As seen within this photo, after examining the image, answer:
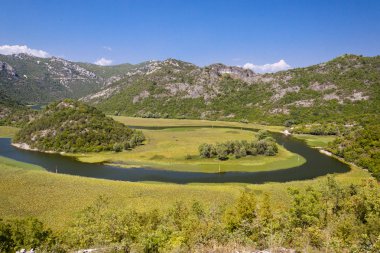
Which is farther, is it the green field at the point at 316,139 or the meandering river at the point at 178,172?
the green field at the point at 316,139

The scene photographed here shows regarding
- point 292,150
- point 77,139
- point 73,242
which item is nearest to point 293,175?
point 292,150

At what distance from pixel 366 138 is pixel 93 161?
106544 mm

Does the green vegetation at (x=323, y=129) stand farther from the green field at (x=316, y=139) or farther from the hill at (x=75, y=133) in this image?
the hill at (x=75, y=133)

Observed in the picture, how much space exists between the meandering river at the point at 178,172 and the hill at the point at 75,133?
46.3ft

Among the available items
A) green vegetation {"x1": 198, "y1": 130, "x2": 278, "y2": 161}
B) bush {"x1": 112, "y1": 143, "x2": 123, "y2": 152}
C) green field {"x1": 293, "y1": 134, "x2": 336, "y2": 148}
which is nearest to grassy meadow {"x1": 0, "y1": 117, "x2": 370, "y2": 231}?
green vegetation {"x1": 198, "y1": 130, "x2": 278, "y2": 161}

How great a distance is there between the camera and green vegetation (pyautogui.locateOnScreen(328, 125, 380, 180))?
111 m

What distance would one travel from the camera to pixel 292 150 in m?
140

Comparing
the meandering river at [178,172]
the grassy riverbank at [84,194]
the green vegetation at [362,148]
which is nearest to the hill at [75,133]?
the meandering river at [178,172]

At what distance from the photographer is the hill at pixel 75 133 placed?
14200 cm

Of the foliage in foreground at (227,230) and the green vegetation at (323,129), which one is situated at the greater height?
the green vegetation at (323,129)

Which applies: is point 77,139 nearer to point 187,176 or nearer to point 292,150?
point 187,176

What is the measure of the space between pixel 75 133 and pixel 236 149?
250 ft

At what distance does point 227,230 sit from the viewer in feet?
115

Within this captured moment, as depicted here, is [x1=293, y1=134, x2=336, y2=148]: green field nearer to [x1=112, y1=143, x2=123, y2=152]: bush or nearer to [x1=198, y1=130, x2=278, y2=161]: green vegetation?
[x1=198, y1=130, x2=278, y2=161]: green vegetation
